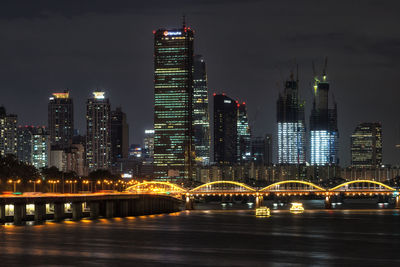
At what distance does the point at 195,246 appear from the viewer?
118625mm

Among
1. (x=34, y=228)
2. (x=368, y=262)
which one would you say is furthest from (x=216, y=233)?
(x=368, y=262)

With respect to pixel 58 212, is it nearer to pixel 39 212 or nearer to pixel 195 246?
pixel 39 212

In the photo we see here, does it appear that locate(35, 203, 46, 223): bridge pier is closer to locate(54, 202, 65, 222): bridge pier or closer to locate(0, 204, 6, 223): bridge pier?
locate(54, 202, 65, 222): bridge pier

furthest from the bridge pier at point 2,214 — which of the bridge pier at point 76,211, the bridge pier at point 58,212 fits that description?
the bridge pier at point 76,211

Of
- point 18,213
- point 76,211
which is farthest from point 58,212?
point 18,213

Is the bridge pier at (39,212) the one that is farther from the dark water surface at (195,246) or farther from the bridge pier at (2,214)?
the dark water surface at (195,246)

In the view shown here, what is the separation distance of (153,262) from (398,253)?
32.6 metres

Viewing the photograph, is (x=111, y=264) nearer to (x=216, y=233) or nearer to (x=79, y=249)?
(x=79, y=249)

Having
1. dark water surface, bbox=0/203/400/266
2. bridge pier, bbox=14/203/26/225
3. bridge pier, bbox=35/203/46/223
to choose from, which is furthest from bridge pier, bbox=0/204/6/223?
dark water surface, bbox=0/203/400/266

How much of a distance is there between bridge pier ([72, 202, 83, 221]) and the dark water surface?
34.5 m

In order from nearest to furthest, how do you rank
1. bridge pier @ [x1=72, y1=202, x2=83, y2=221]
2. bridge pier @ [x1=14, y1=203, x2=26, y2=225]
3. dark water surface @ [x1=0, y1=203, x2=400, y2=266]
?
1. dark water surface @ [x1=0, y1=203, x2=400, y2=266]
2. bridge pier @ [x1=14, y1=203, x2=26, y2=225]
3. bridge pier @ [x1=72, y1=202, x2=83, y2=221]

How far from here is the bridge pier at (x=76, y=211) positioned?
19138cm

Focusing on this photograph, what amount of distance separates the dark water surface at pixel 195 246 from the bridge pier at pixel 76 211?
3452cm

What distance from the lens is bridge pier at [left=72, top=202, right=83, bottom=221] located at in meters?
191
